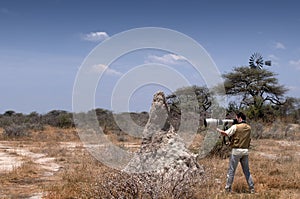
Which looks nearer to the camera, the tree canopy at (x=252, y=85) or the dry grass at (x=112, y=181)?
the dry grass at (x=112, y=181)

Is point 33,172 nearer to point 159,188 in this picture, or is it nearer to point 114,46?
point 114,46

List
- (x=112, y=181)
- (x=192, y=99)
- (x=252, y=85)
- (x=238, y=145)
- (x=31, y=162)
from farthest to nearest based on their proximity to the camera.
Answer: (x=252, y=85), (x=192, y=99), (x=31, y=162), (x=238, y=145), (x=112, y=181)

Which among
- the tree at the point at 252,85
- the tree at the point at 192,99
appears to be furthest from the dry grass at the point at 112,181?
the tree at the point at 252,85

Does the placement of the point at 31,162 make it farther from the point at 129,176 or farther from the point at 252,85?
the point at 252,85

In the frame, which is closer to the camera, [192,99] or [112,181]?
[112,181]

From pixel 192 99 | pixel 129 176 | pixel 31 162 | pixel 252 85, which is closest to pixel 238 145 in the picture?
pixel 129 176

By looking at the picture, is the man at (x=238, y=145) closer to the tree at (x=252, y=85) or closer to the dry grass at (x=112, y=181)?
the dry grass at (x=112, y=181)

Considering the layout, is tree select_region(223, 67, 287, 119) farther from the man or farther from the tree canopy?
the man

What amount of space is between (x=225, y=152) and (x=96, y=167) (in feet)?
14.1

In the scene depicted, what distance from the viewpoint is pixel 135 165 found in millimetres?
7277

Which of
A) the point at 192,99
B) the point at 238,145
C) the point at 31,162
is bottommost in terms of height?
the point at 31,162

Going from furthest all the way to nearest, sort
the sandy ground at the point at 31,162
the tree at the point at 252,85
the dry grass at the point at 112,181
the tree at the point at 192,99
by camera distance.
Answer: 1. the tree at the point at 252,85
2. the tree at the point at 192,99
3. the sandy ground at the point at 31,162
4. the dry grass at the point at 112,181

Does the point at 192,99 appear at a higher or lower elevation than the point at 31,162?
higher

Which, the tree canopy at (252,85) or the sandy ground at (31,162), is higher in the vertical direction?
the tree canopy at (252,85)
